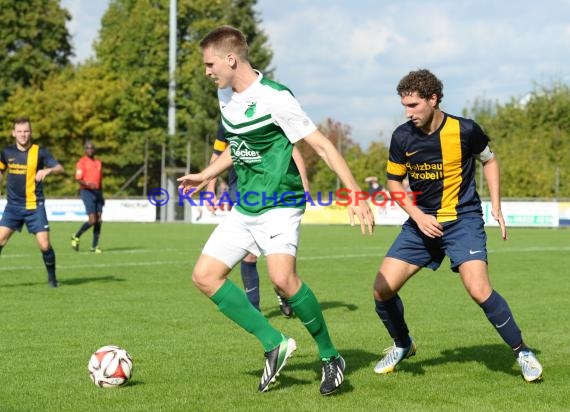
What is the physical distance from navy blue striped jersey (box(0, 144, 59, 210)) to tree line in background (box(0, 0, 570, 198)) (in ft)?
122

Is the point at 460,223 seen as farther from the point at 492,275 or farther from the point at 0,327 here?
the point at 492,275

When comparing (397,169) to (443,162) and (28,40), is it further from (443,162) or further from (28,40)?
(28,40)

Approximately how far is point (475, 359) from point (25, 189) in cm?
717

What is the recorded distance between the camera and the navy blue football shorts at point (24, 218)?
11711mm

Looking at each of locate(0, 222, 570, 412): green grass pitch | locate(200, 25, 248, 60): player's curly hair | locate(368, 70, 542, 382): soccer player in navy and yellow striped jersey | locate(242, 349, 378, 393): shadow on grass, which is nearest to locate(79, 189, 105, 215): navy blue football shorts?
locate(0, 222, 570, 412): green grass pitch

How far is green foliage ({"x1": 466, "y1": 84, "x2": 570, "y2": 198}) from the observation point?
41.0m

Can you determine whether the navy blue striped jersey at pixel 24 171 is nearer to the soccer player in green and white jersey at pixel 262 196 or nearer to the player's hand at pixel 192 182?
the player's hand at pixel 192 182

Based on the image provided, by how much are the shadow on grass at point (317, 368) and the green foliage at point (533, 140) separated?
33.7 m

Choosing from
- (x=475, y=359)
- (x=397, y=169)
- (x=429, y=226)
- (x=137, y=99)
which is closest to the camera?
(x=429, y=226)

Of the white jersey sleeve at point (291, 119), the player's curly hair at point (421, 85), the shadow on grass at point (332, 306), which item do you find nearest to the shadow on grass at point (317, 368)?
the white jersey sleeve at point (291, 119)

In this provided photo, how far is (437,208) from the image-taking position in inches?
245

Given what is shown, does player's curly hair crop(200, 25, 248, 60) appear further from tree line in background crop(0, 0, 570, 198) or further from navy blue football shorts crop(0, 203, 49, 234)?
tree line in background crop(0, 0, 570, 198)

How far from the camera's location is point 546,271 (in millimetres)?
14977

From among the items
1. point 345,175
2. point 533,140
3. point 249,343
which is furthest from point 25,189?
point 533,140
